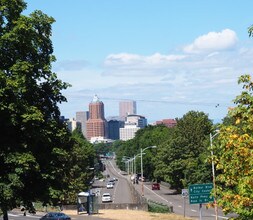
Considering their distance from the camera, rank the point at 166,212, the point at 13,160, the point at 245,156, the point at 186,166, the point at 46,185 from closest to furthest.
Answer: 1. the point at 245,156
2. the point at 13,160
3. the point at 46,185
4. the point at 166,212
5. the point at 186,166

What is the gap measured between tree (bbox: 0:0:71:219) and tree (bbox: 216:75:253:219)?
1087 centimetres

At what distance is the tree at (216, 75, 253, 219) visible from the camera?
42.1ft

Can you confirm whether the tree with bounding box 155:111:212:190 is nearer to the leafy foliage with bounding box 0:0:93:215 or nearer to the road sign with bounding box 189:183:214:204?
the road sign with bounding box 189:183:214:204

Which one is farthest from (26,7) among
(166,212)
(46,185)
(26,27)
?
(166,212)

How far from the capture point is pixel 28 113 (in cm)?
2341

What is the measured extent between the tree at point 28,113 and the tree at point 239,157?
35.7 ft

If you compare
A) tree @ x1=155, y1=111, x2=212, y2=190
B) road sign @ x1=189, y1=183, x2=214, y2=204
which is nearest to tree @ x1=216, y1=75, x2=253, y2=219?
road sign @ x1=189, y1=183, x2=214, y2=204

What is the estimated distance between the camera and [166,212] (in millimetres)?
59062

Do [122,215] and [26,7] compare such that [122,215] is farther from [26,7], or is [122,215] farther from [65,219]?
[26,7]

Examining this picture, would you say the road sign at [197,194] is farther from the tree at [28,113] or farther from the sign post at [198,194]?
the tree at [28,113]

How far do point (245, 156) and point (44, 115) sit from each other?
14.5 meters

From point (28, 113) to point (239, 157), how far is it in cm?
1237

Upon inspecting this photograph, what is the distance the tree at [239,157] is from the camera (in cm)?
1284

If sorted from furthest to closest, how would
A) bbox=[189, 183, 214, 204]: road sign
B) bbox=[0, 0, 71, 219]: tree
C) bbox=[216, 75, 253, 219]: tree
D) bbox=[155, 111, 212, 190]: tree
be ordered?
1. bbox=[155, 111, 212, 190]: tree
2. bbox=[189, 183, 214, 204]: road sign
3. bbox=[0, 0, 71, 219]: tree
4. bbox=[216, 75, 253, 219]: tree
